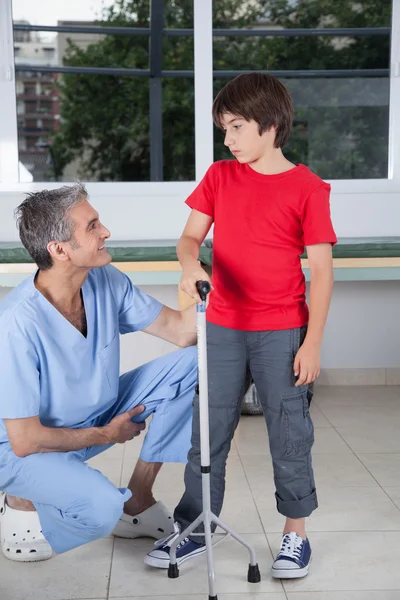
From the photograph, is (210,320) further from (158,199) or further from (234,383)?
(158,199)

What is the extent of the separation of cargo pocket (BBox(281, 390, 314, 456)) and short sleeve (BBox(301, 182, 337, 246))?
37 cm

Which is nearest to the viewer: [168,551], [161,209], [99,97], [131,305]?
[168,551]

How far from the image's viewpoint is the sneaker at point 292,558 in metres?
1.88

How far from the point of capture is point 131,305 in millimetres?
2076

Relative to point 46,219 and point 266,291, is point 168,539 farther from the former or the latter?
point 46,219

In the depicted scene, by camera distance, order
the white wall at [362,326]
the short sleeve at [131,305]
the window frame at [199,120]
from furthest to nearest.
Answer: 1. the white wall at [362,326]
2. the window frame at [199,120]
3. the short sleeve at [131,305]

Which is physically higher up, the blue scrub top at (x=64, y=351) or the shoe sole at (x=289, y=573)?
the blue scrub top at (x=64, y=351)

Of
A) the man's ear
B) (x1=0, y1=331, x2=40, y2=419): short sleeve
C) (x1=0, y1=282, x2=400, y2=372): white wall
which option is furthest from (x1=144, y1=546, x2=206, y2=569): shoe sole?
(x1=0, y1=282, x2=400, y2=372): white wall

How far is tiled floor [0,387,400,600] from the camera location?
1.84 m

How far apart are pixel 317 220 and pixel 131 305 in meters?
0.55

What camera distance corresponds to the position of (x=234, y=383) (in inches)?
75.2

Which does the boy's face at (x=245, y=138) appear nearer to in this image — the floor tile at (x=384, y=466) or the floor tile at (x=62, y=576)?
the floor tile at (x=62, y=576)

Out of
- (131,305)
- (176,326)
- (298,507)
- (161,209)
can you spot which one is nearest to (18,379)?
(131,305)

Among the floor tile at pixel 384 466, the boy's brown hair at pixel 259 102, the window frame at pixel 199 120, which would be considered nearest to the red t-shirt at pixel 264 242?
the boy's brown hair at pixel 259 102
